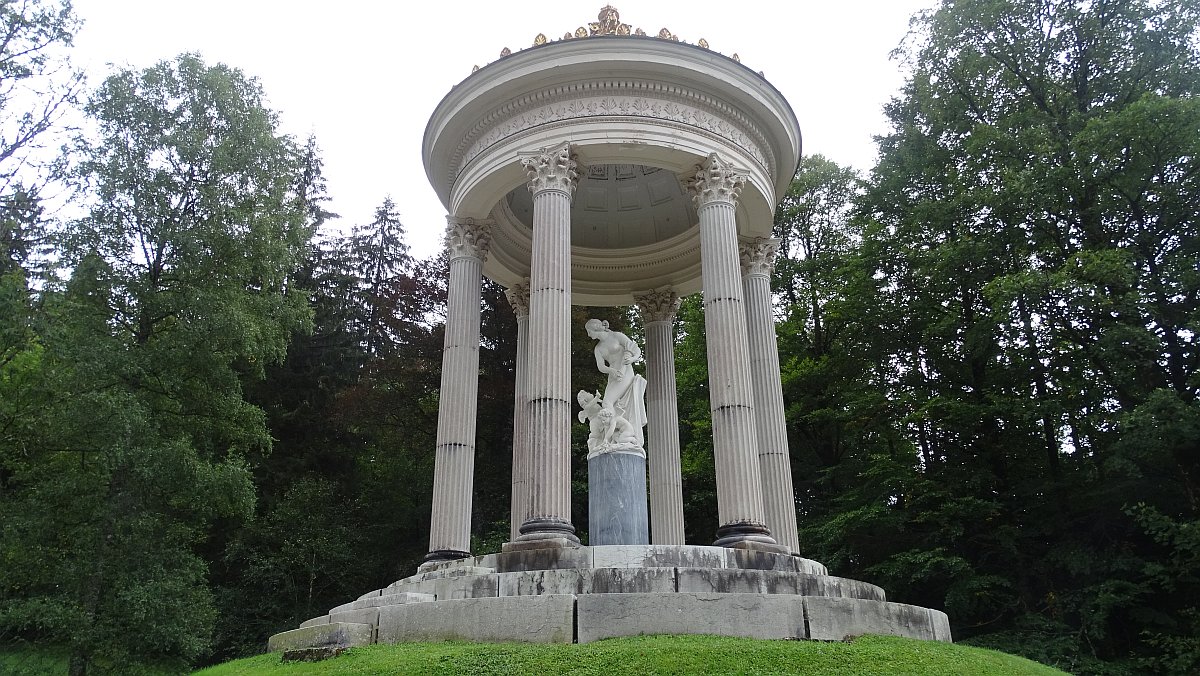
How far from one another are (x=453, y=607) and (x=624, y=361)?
8.13 metres

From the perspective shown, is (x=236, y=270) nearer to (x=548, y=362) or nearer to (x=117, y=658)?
(x=117, y=658)

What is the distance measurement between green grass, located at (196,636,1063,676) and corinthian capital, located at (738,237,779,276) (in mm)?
12233

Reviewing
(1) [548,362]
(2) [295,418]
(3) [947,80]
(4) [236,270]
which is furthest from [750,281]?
(2) [295,418]

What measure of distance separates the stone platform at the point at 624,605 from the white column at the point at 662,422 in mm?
7457

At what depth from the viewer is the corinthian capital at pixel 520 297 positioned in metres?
25.3

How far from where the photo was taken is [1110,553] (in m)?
23.0

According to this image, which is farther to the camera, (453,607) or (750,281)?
(750,281)

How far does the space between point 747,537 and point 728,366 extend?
3.72 meters

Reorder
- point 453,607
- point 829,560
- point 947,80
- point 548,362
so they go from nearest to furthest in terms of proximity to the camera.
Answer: point 453,607 → point 548,362 → point 829,560 → point 947,80


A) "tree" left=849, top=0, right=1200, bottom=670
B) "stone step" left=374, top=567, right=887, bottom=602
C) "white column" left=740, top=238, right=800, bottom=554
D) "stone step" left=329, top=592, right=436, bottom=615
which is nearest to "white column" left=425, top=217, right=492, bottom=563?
"stone step" left=329, top=592, right=436, bottom=615

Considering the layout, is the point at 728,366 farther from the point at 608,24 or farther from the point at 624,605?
the point at 608,24

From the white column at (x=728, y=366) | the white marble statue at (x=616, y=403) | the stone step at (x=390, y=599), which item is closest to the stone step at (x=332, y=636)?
the stone step at (x=390, y=599)

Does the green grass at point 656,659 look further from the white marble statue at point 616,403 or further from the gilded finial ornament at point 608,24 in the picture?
the gilded finial ornament at point 608,24

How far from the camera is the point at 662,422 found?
2388cm
